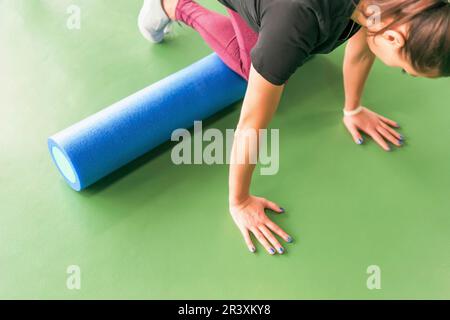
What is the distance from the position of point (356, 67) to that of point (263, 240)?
2.00 ft

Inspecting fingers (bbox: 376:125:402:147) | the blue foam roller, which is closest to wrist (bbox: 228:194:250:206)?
the blue foam roller

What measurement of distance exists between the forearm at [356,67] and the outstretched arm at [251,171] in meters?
0.42

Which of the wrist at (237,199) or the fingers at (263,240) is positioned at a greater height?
the wrist at (237,199)

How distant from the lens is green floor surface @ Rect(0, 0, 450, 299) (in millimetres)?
1184

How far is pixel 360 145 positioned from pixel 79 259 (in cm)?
93

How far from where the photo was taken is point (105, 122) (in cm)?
129

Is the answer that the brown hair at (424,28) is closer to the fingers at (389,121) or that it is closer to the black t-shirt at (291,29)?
the black t-shirt at (291,29)

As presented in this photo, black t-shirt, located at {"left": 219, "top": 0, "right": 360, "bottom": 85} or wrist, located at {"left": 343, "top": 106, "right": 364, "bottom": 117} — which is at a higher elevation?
wrist, located at {"left": 343, "top": 106, "right": 364, "bottom": 117}

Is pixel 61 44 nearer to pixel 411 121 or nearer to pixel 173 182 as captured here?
pixel 173 182

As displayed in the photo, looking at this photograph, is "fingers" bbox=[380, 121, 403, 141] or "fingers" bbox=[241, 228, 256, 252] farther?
"fingers" bbox=[380, 121, 403, 141]

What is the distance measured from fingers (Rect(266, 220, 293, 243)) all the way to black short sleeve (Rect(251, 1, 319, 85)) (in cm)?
45

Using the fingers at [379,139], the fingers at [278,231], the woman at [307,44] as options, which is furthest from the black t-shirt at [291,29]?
the fingers at [379,139]

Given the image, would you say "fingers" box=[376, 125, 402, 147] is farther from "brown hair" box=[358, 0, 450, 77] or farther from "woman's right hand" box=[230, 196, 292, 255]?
"brown hair" box=[358, 0, 450, 77]

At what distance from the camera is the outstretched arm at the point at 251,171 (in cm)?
102
